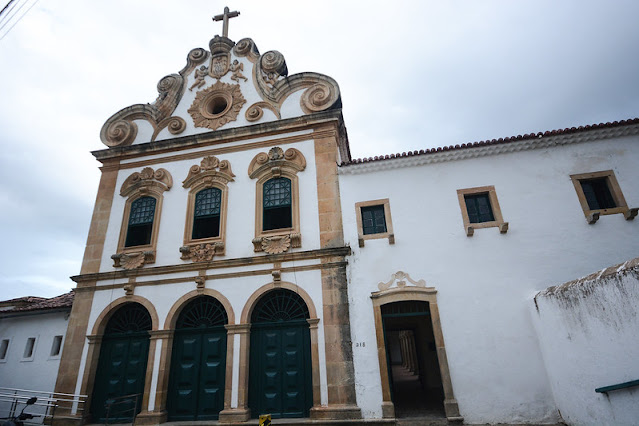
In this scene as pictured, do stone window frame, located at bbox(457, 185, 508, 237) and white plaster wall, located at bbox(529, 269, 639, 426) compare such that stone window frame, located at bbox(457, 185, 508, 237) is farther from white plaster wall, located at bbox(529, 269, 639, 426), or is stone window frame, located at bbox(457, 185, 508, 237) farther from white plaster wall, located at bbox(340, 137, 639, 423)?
white plaster wall, located at bbox(529, 269, 639, 426)

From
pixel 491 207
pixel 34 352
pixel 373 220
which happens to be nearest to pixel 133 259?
pixel 34 352

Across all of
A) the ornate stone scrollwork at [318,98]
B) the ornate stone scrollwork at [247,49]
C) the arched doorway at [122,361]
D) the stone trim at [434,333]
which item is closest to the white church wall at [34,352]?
the arched doorway at [122,361]

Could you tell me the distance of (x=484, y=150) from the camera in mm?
9734

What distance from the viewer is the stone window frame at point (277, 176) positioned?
9891 millimetres

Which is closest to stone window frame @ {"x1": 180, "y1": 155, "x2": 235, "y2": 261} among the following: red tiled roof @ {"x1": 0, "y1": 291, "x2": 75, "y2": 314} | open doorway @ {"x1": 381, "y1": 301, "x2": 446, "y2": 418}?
red tiled roof @ {"x1": 0, "y1": 291, "x2": 75, "y2": 314}

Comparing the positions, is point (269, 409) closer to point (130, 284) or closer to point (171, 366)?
point (171, 366)

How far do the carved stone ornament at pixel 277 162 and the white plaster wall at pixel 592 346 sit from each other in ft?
23.4

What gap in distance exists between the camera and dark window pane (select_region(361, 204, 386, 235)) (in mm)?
9711

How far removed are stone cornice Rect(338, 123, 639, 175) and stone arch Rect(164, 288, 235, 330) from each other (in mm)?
4856

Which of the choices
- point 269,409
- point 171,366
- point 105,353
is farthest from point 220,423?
point 105,353

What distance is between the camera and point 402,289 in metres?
8.84

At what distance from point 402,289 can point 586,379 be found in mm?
3821

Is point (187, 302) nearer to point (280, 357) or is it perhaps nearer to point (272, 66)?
point (280, 357)

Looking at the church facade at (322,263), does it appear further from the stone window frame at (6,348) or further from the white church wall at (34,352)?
the stone window frame at (6,348)
